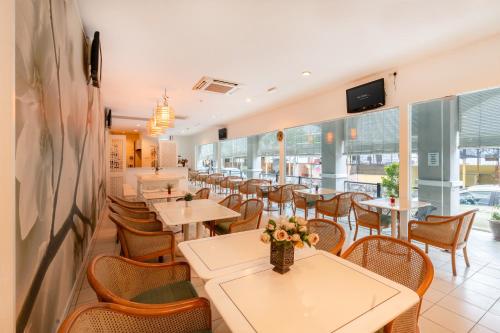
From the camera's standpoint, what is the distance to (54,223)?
1628mm

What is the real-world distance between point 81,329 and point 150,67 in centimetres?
367

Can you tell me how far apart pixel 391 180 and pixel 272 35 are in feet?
11.1

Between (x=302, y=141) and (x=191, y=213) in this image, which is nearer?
(x=191, y=213)

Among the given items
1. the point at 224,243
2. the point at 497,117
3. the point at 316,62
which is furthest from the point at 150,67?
the point at 497,117

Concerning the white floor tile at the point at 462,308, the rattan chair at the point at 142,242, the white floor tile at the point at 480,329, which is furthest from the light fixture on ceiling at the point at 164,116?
the white floor tile at the point at 480,329

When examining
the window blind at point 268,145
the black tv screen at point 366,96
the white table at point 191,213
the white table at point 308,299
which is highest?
the black tv screen at point 366,96

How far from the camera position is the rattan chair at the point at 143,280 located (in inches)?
54.0

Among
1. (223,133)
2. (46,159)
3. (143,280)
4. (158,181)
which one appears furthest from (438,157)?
(223,133)

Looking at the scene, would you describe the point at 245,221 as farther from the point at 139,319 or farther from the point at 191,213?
the point at 139,319

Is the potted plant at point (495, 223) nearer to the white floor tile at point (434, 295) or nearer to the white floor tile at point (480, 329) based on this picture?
the white floor tile at point (434, 295)

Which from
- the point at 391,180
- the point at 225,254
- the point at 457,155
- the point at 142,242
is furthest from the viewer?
the point at 391,180

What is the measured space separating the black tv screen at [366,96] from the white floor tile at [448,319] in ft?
9.95

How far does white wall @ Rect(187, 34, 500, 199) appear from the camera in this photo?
289 centimetres

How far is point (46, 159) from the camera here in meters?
1.45
